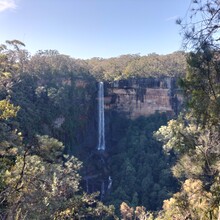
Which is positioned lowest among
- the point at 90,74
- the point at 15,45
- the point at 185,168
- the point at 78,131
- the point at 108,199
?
the point at 108,199

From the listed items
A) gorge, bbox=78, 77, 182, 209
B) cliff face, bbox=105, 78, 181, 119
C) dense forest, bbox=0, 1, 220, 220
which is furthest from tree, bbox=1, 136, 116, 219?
cliff face, bbox=105, 78, 181, 119

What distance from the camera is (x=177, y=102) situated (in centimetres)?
2614

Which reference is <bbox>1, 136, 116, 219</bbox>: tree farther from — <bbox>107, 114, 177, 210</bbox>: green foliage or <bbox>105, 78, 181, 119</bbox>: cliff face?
<bbox>105, 78, 181, 119</bbox>: cliff face

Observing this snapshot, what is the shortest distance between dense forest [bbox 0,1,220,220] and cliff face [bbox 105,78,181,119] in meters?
0.68

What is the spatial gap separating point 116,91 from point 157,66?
4883mm

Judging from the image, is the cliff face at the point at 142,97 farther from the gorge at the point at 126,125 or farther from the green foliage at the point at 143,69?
the green foliage at the point at 143,69

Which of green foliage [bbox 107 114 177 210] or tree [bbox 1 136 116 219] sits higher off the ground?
tree [bbox 1 136 116 219]

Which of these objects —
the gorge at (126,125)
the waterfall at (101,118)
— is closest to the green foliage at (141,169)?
the gorge at (126,125)

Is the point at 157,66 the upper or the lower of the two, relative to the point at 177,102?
upper

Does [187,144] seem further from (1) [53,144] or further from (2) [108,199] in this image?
(2) [108,199]

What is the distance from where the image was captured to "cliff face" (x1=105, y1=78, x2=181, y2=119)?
2608cm

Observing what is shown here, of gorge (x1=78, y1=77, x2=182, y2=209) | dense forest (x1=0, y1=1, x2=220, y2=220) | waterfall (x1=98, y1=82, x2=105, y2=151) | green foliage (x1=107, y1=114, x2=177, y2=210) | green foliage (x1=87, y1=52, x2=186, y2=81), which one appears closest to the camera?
dense forest (x1=0, y1=1, x2=220, y2=220)

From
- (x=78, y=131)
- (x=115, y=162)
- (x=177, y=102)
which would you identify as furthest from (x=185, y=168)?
(x=177, y=102)

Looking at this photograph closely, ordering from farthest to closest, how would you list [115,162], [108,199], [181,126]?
[115,162] < [108,199] < [181,126]
